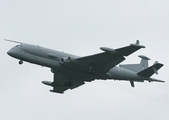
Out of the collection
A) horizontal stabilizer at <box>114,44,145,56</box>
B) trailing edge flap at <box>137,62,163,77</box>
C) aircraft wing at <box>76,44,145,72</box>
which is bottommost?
trailing edge flap at <box>137,62,163,77</box>

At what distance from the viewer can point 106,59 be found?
40.6 metres

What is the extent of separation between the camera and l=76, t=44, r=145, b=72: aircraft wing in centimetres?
3884

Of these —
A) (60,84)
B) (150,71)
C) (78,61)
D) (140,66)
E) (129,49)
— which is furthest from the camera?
(60,84)

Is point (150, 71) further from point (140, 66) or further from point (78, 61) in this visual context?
point (78, 61)

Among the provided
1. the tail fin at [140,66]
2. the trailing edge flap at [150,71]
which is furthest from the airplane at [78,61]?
the tail fin at [140,66]

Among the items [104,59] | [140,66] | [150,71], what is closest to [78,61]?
[104,59]

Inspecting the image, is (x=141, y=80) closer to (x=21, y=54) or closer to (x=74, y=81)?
(x=74, y=81)

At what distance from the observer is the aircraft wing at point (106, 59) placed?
38.8m

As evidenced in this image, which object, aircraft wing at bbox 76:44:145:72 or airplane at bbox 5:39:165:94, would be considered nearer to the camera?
aircraft wing at bbox 76:44:145:72

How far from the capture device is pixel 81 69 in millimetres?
41219

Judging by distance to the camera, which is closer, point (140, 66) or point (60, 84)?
point (140, 66)

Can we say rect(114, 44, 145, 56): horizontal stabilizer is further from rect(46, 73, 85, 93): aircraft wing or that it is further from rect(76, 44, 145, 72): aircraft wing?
rect(46, 73, 85, 93): aircraft wing

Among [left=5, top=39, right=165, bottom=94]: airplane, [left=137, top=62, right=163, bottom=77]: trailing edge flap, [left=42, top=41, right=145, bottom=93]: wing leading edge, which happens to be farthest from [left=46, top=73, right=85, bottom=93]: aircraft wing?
[left=137, top=62, right=163, bottom=77]: trailing edge flap

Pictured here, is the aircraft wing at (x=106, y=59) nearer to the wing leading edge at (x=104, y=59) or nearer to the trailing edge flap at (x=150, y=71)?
the wing leading edge at (x=104, y=59)
